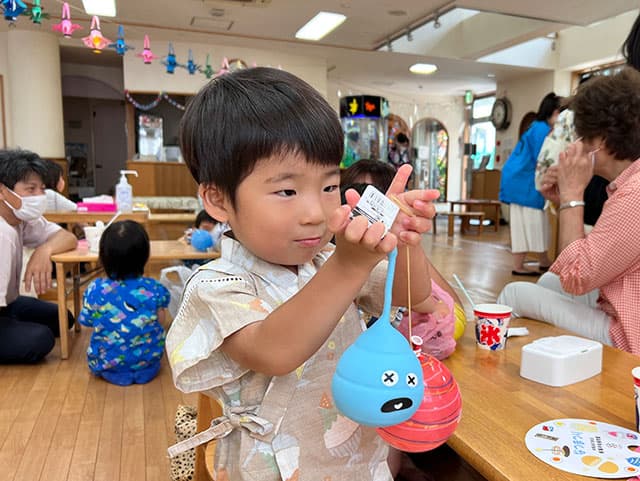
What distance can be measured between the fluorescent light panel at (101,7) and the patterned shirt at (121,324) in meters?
4.98

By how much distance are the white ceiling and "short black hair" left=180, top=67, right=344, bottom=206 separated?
6.01 meters

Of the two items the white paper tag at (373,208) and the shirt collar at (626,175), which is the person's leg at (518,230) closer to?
the shirt collar at (626,175)

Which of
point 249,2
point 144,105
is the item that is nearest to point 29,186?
point 249,2

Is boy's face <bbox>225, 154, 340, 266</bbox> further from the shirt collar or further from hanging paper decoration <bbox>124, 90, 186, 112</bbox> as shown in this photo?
hanging paper decoration <bbox>124, 90, 186, 112</bbox>

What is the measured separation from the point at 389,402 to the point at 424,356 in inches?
6.3

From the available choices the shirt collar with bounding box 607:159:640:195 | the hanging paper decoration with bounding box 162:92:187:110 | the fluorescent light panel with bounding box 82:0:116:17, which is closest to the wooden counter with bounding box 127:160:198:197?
the hanging paper decoration with bounding box 162:92:187:110

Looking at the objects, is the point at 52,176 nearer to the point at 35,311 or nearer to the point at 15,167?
the point at 15,167

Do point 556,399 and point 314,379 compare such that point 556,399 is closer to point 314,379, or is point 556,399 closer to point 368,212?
point 314,379

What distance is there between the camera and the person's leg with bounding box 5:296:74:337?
3.32m

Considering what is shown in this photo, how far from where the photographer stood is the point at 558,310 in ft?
5.60

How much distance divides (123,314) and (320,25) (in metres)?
6.08

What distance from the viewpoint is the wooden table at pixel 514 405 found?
77 centimetres

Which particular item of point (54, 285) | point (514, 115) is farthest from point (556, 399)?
point (514, 115)

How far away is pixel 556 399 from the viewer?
3.23 ft
